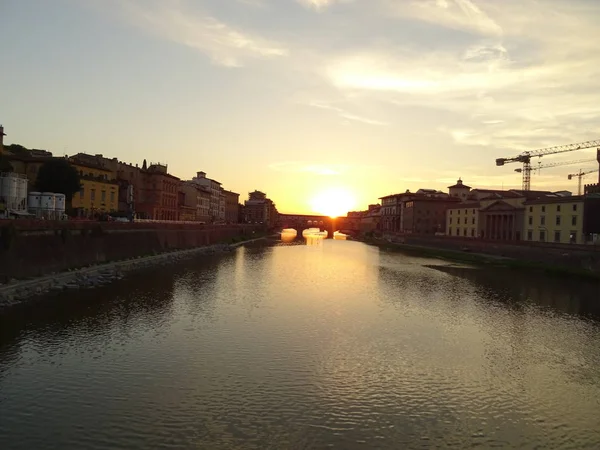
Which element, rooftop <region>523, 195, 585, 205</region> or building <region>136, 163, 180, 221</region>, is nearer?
rooftop <region>523, 195, 585, 205</region>

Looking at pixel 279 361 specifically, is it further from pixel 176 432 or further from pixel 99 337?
pixel 99 337

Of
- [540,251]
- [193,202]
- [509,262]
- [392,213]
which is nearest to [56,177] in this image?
[509,262]

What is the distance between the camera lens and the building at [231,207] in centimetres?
15438

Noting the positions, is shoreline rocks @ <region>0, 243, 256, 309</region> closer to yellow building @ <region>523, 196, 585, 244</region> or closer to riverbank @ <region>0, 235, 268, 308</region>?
riverbank @ <region>0, 235, 268, 308</region>

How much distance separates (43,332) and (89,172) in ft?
151

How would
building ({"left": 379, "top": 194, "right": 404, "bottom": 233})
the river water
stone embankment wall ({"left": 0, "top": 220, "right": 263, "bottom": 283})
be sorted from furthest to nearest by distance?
building ({"left": 379, "top": 194, "right": 404, "bottom": 233}), stone embankment wall ({"left": 0, "top": 220, "right": 263, "bottom": 283}), the river water

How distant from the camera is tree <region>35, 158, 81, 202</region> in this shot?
50.7m

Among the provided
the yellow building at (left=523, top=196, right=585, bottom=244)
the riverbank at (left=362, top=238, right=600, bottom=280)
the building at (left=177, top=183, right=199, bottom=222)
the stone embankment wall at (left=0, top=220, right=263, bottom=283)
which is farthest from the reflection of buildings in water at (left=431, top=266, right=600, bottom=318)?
the building at (left=177, top=183, right=199, bottom=222)

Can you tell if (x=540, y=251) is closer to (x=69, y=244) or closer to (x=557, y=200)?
(x=557, y=200)

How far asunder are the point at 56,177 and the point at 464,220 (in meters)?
72.2

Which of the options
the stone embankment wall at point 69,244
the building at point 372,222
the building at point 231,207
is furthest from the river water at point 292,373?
the building at point 372,222

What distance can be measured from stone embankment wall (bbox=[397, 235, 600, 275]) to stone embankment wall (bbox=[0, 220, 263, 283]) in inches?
1745

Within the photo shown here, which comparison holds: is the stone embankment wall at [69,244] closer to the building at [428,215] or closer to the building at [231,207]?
the building at [428,215]

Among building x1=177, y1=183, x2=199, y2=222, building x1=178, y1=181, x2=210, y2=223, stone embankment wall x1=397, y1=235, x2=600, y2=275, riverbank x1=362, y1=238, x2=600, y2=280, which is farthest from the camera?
building x1=178, y1=181, x2=210, y2=223
